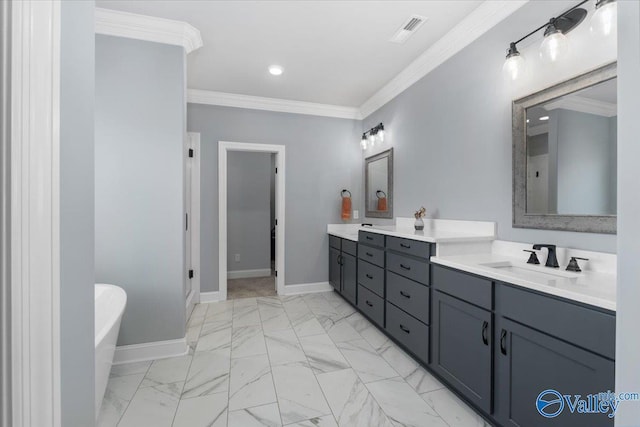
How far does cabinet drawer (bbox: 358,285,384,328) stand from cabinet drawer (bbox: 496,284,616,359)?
135cm

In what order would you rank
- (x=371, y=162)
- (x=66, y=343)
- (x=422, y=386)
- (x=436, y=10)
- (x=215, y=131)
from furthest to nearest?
(x=371, y=162) → (x=215, y=131) → (x=436, y=10) → (x=422, y=386) → (x=66, y=343)

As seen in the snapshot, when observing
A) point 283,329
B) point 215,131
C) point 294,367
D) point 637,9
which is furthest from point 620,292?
point 215,131

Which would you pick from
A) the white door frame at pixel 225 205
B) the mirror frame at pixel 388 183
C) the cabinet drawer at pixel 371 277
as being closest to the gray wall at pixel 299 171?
the white door frame at pixel 225 205

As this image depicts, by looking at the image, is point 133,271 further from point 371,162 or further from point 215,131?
point 371,162

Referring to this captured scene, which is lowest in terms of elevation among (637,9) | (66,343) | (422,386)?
(422,386)

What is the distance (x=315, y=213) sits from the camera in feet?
13.9

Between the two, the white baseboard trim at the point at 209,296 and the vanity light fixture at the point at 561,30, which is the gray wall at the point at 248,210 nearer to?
the white baseboard trim at the point at 209,296

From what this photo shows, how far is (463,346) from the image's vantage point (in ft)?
5.81

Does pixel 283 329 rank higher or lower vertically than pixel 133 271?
lower

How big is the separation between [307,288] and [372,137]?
2.34m

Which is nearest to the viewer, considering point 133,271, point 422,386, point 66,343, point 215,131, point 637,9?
point 637,9

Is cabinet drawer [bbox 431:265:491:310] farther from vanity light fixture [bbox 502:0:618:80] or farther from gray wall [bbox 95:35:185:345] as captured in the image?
gray wall [bbox 95:35:185:345]

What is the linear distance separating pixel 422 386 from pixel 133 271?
241 centimetres

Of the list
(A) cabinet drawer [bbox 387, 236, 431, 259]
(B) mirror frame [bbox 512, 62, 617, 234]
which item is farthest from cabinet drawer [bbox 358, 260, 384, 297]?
(B) mirror frame [bbox 512, 62, 617, 234]
